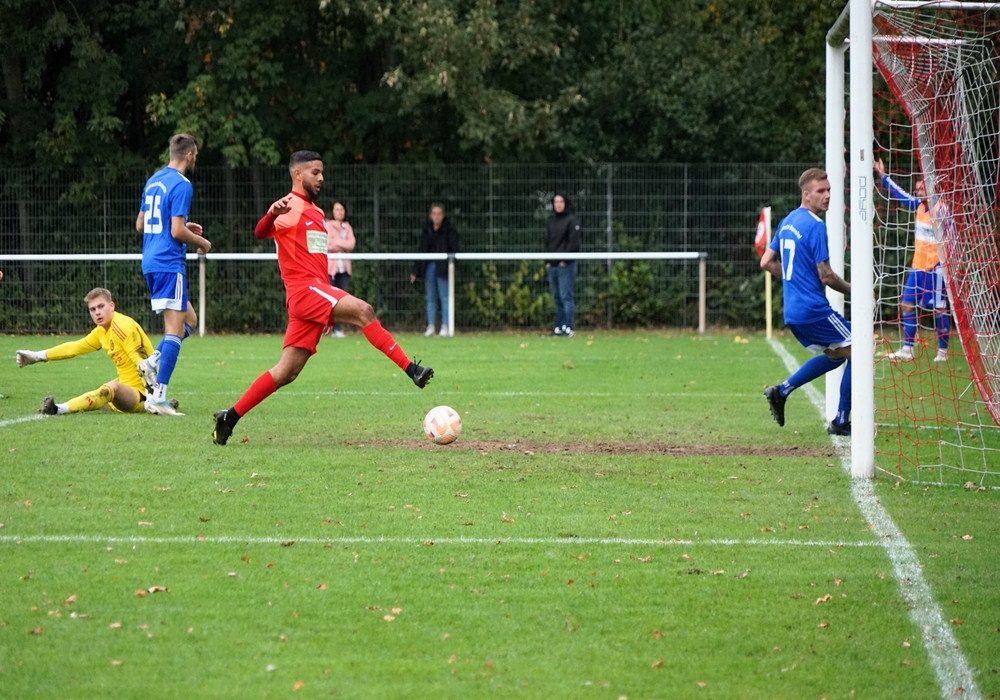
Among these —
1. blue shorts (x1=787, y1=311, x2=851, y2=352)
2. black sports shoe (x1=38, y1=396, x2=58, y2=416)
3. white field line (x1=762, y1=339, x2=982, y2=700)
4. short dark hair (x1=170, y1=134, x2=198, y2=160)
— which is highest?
short dark hair (x1=170, y1=134, x2=198, y2=160)

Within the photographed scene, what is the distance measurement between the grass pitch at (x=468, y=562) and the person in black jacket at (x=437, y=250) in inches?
403

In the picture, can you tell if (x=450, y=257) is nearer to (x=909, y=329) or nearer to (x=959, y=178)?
(x=909, y=329)

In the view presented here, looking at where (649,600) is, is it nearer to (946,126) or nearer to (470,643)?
(470,643)

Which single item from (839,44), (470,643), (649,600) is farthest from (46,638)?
(839,44)

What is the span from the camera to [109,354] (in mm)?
10125

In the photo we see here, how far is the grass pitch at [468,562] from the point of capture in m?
4.16

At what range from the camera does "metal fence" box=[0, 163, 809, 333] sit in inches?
824

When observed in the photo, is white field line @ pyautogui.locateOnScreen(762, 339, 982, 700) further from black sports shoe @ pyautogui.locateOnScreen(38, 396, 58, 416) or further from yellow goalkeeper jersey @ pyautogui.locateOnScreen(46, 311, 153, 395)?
black sports shoe @ pyautogui.locateOnScreen(38, 396, 58, 416)

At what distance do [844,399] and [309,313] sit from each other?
392 cm

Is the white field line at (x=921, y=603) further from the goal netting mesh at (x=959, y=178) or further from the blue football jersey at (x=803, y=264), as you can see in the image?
the goal netting mesh at (x=959, y=178)

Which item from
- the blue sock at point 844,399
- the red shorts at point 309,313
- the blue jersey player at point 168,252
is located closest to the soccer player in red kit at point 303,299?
the red shorts at point 309,313

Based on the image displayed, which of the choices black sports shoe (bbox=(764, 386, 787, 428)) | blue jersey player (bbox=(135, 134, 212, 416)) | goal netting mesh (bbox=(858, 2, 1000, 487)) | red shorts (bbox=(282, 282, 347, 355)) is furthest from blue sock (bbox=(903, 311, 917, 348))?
blue jersey player (bbox=(135, 134, 212, 416))

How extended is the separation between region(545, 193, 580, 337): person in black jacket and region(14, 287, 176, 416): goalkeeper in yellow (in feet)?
33.8

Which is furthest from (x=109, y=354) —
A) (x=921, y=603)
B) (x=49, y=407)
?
(x=921, y=603)
